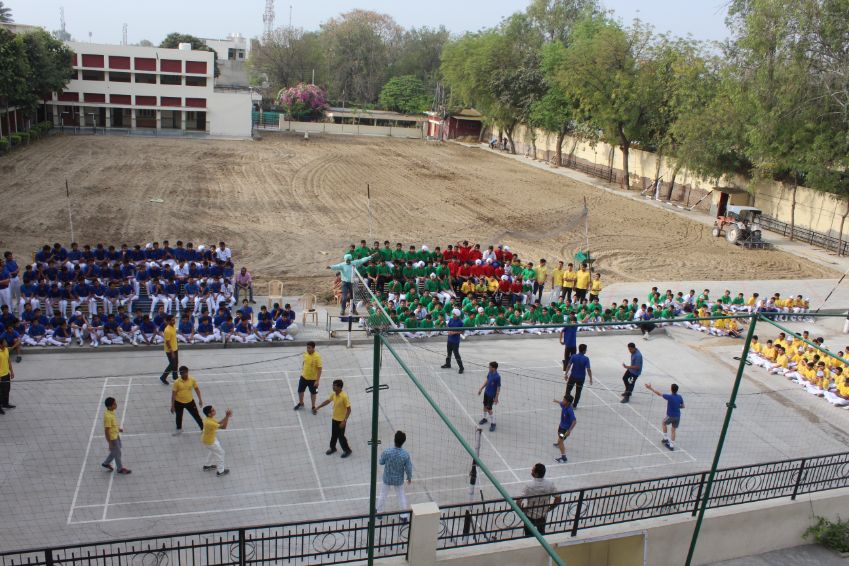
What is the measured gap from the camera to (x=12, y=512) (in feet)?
30.2

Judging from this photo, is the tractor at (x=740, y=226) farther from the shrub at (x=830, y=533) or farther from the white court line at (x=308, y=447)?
the white court line at (x=308, y=447)

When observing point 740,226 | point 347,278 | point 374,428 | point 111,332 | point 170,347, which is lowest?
point 111,332

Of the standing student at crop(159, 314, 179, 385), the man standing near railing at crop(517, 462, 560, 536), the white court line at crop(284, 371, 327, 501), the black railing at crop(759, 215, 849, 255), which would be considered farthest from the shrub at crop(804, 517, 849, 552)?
the black railing at crop(759, 215, 849, 255)

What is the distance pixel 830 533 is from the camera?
9609 mm

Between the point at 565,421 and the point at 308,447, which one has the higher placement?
the point at 565,421

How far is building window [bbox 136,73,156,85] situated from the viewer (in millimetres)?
52631

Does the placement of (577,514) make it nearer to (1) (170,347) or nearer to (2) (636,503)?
(2) (636,503)

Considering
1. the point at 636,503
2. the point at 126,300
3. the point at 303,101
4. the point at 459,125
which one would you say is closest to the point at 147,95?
the point at 303,101

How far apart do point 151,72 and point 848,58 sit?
151 ft

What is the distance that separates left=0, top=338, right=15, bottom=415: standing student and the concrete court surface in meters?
0.15

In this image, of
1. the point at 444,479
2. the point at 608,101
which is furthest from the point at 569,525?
the point at 608,101

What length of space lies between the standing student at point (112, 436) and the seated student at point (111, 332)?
5.04m

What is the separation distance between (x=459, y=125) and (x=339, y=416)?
57.9m

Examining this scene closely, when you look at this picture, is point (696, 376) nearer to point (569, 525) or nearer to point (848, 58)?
point (569, 525)
